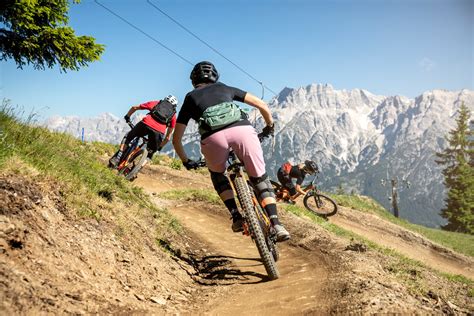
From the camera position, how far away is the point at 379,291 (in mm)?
3793

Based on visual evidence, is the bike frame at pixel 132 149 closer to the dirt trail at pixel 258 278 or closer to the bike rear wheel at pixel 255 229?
the dirt trail at pixel 258 278

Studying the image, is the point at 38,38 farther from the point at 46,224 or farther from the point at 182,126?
the point at 46,224

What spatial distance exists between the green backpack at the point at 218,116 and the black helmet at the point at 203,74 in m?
0.64

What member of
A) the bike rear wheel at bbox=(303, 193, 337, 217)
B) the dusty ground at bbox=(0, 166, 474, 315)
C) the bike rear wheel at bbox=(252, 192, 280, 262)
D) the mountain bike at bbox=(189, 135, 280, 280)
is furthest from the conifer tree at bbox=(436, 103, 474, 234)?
the mountain bike at bbox=(189, 135, 280, 280)

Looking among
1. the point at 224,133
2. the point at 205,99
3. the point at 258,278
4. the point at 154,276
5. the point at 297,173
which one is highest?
the point at 297,173

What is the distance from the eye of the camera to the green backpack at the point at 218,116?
15.3ft

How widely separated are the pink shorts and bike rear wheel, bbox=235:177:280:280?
293 millimetres

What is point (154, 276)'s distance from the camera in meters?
4.63

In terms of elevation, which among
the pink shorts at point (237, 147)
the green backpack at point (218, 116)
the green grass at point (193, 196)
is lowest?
the green grass at point (193, 196)

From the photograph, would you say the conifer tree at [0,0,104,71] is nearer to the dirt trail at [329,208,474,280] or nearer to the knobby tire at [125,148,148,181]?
the knobby tire at [125,148,148,181]

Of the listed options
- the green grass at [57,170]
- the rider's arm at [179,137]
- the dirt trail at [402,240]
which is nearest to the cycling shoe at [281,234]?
the rider's arm at [179,137]

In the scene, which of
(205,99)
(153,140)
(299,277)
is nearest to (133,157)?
(153,140)

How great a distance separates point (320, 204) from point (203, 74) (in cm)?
1184

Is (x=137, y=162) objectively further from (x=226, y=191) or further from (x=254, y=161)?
(x=254, y=161)
